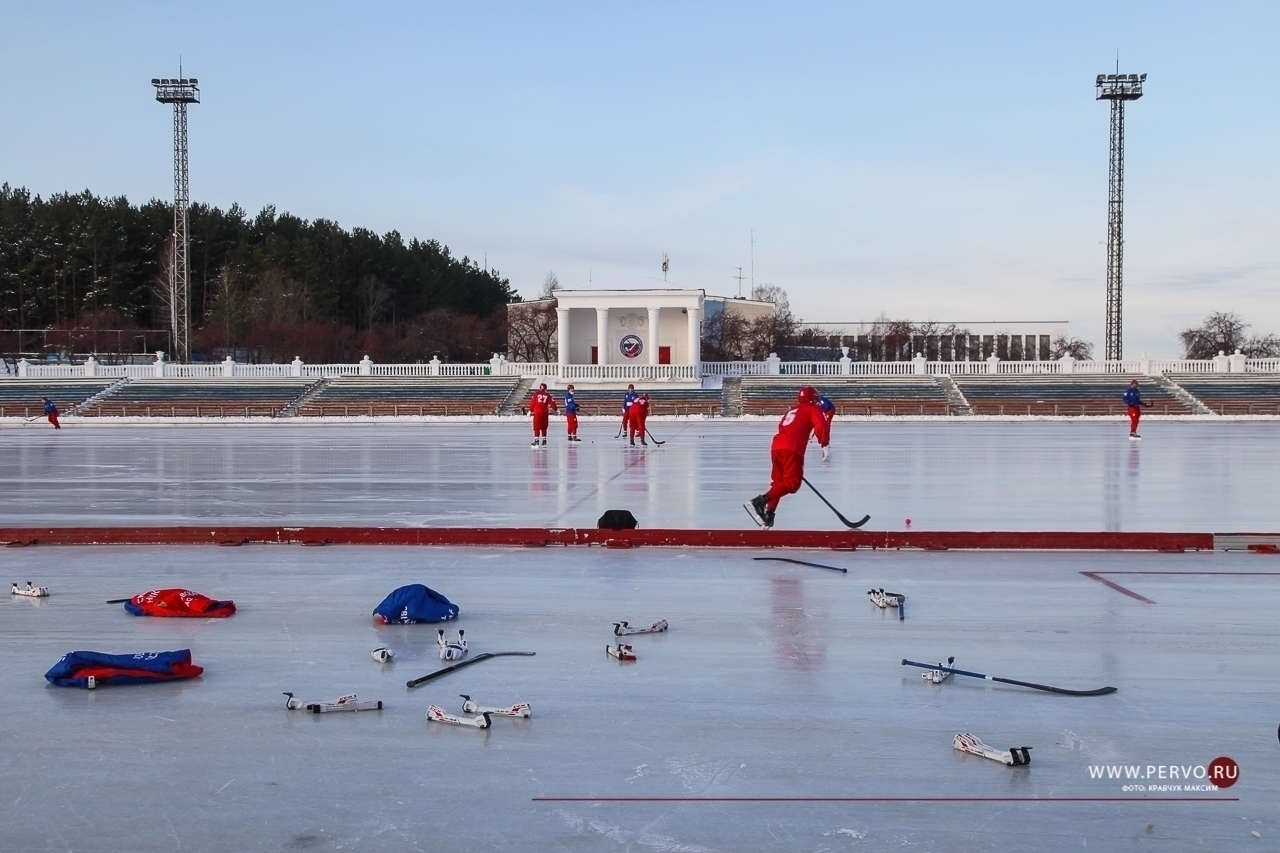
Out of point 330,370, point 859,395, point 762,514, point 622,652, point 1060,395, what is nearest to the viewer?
point 622,652

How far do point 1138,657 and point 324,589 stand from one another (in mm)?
6134

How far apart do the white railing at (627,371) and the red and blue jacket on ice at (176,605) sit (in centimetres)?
4910

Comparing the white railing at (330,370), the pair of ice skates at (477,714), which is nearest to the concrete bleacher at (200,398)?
the white railing at (330,370)

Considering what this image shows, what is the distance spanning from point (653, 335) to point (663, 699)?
53.7 meters

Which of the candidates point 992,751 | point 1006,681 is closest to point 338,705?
point 992,751

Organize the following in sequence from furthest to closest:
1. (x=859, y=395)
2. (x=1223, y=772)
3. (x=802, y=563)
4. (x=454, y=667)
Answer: (x=859, y=395), (x=802, y=563), (x=454, y=667), (x=1223, y=772)

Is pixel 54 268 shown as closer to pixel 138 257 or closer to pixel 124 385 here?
pixel 138 257

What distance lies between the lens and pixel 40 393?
Result: 174ft

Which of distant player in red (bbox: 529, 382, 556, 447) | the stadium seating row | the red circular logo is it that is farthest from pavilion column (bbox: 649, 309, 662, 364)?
the red circular logo

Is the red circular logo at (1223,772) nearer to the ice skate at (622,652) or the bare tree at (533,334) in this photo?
the ice skate at (622,652)

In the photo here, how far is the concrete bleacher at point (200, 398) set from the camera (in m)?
49.7

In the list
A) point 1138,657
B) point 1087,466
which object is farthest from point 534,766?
point 1087,466

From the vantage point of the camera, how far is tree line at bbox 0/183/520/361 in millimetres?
76312

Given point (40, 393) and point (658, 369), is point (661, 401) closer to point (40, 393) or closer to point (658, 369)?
point (658, 369)
